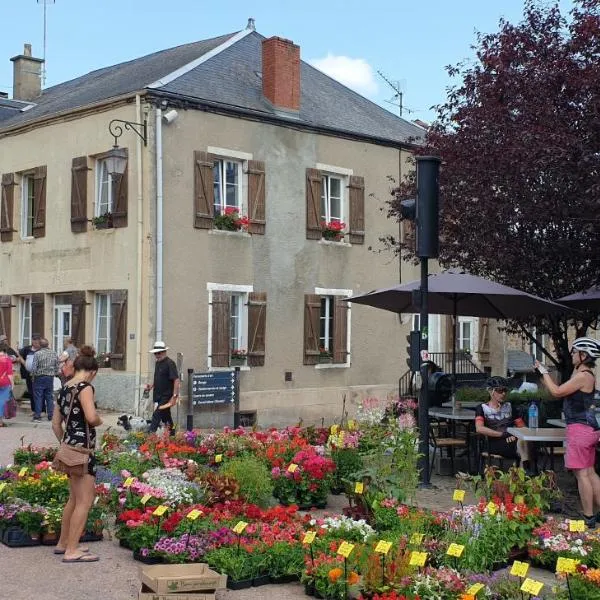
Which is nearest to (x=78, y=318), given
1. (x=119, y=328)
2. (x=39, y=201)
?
(x=119, y=328)

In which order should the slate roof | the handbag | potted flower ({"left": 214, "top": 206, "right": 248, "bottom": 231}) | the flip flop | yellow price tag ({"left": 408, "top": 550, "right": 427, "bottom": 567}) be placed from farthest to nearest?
the slate roof
potted flower ({"left": 214, "top": 206, "right": 248, "bottom": 231})
the flip flop
the handbag
yellow price tag ({"left": 408, "top": 550, "right": 427, "bottom": 567})

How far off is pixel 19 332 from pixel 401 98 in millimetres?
15008

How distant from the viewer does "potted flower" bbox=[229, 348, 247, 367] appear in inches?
795

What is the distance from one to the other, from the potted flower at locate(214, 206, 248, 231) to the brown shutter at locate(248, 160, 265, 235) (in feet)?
0.75

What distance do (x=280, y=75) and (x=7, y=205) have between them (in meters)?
6.84

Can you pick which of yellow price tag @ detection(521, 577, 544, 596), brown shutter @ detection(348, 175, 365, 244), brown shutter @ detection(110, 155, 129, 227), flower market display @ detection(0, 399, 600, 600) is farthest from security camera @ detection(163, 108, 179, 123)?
yellow price tag @ detection(521, 577, 544, 596)

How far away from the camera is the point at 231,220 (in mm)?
20156

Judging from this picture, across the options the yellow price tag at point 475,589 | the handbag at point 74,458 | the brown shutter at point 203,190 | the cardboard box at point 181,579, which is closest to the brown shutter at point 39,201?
the brown shutter at point 203,190

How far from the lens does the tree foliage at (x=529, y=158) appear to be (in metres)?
11.6

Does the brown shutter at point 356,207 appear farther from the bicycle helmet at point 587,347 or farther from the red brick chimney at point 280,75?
the bicycle helmet at point 587,347

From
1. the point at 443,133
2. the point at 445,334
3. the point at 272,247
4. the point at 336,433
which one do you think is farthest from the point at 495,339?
the point at 336,433

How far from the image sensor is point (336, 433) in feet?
34.6

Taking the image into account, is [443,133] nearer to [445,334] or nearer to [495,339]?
[445,334]

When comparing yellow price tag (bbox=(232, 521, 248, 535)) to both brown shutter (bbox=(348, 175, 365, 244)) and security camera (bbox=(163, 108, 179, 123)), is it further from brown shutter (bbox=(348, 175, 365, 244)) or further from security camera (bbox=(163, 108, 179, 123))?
brown shutter (bbox=(348, 175, 365, 244))
